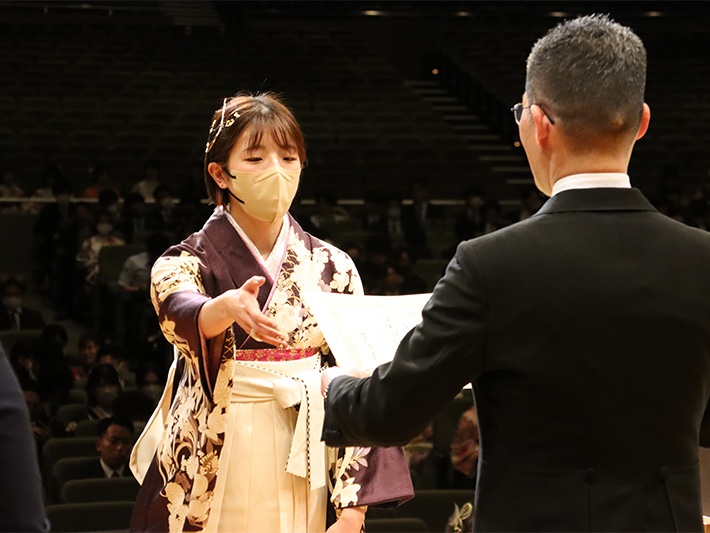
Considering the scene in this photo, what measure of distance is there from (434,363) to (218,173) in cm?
95

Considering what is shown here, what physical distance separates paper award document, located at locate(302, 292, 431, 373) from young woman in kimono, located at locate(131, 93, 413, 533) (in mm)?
211

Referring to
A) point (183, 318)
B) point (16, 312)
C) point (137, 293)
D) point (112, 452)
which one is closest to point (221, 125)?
point (183, 318)

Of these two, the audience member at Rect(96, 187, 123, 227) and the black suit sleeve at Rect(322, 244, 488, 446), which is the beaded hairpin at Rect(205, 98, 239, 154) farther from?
the audience member at Rect(96, 187, 123, 227)

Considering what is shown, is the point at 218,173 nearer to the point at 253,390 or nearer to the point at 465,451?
the point at 253,390

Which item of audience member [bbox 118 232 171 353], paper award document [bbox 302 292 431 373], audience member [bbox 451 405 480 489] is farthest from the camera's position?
audience member [bbox 118 232 171 353]

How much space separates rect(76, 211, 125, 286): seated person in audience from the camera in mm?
6891

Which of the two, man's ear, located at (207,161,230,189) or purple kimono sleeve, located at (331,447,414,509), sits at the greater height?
man's ear, located at (207,161,230,189)

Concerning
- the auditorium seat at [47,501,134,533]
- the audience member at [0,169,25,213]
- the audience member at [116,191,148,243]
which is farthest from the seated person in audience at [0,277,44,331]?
the auditorium seat at [47,501,134,533]

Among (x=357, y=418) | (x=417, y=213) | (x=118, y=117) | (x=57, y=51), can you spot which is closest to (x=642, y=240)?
(x=357, y=418)

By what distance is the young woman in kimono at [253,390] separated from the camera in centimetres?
207

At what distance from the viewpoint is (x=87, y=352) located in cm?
609

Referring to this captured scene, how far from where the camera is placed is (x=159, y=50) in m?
11.9

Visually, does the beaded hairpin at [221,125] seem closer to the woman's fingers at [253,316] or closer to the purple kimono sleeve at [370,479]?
the woman's fingers at [253,316]

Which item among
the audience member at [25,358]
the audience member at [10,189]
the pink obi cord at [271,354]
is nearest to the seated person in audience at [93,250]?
the audience member at [10,189]
